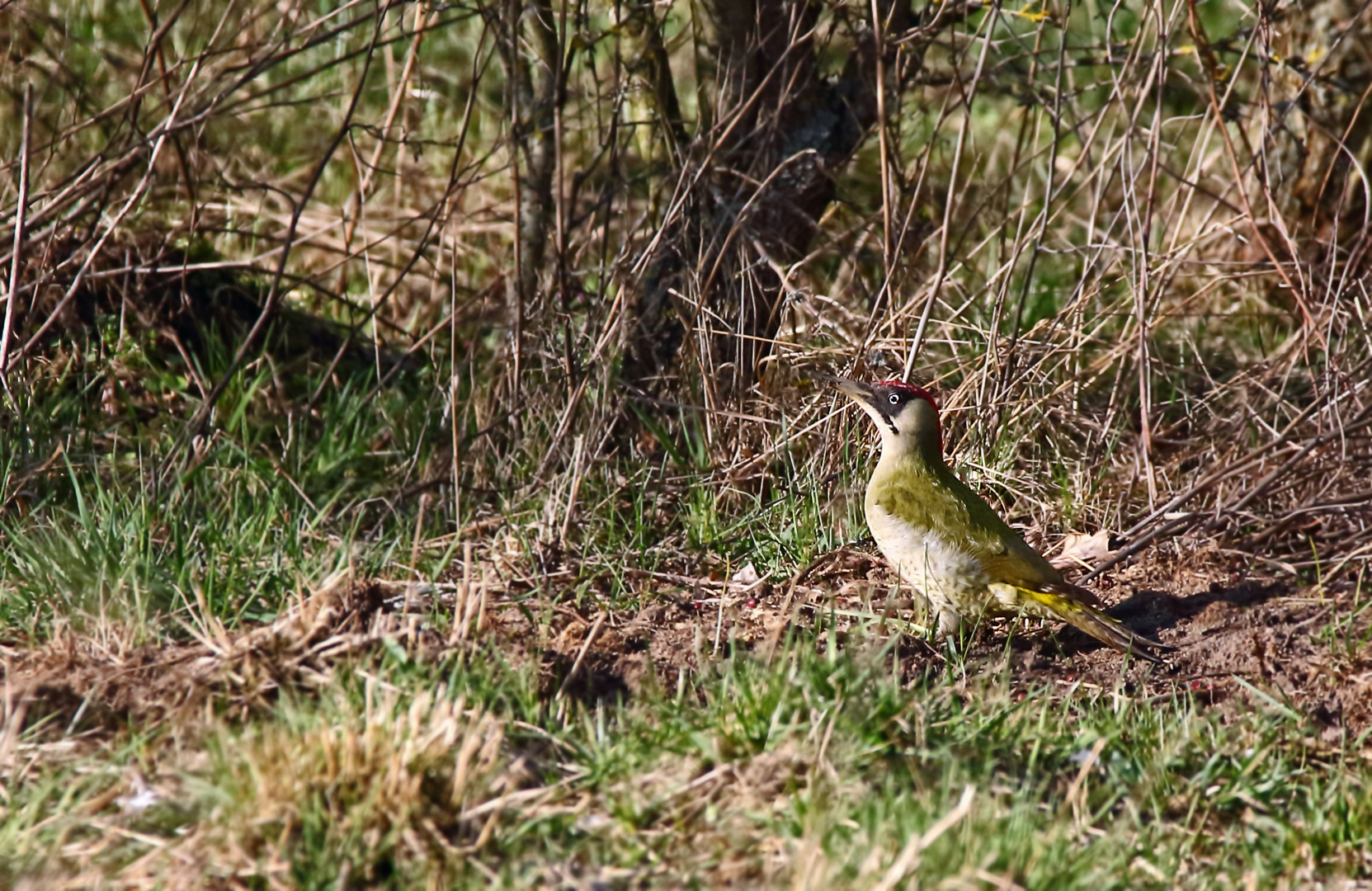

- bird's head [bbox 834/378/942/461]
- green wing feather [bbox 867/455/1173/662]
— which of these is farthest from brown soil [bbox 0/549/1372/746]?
bird's head [bbox 834/378/942/461]

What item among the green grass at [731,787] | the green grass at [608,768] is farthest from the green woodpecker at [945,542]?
the green grass at [731,787]

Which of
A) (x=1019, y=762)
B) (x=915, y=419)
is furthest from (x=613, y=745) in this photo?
(x=915, y=419)

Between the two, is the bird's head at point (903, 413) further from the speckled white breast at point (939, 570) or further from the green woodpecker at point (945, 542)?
the speckled white breast at point (939, 570)

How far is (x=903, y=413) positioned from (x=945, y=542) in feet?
1.51

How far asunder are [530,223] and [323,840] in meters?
3.03

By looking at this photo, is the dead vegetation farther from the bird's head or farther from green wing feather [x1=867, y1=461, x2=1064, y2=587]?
the bird's head

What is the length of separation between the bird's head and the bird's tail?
0.60 meters

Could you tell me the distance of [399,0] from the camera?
4.23 meters

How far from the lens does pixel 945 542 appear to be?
394 centimetres

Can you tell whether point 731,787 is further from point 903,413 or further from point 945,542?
point 903,413

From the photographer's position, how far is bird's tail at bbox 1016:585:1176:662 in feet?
12.1

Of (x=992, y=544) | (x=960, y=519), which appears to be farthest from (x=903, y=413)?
(x=992, y=544)

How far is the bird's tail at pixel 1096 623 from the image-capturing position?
369 cm

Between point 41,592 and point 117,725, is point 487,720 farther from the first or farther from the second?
point 41,592
